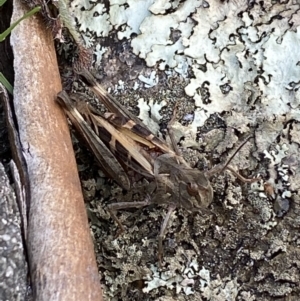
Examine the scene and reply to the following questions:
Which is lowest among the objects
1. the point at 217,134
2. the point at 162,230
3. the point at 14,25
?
the point at 162,230

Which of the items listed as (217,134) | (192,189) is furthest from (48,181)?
(217,134)

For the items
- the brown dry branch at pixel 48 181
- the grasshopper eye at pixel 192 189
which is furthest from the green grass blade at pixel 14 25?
the grasshopper eye at pixel 192 189

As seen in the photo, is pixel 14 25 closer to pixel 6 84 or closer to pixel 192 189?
pixel 6 84

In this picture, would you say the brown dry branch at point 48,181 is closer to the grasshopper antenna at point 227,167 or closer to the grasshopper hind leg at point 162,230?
the grasshopper hind leg at point 162,230

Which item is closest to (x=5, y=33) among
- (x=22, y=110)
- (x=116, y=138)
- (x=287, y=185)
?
(x=22, y=110)

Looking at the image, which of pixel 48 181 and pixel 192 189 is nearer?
pixel 48 181

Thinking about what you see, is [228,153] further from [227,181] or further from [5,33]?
[5,33]
